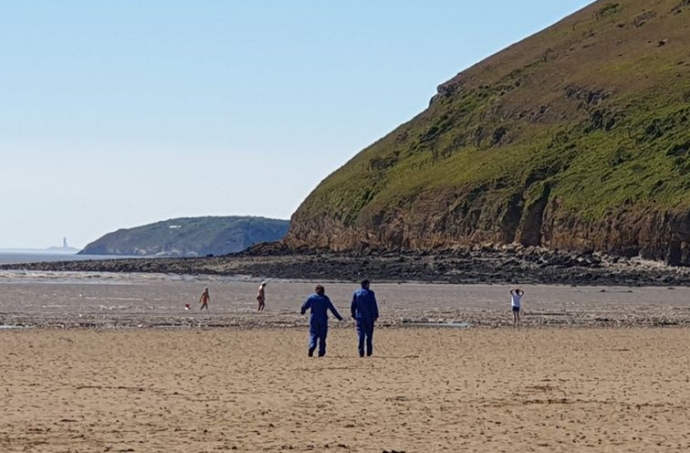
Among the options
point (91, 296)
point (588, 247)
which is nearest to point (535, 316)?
point (91, 296)

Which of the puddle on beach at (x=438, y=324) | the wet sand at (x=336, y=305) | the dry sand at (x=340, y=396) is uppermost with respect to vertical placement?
the wet sand at (x=336, y=305)

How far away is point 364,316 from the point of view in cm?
2486

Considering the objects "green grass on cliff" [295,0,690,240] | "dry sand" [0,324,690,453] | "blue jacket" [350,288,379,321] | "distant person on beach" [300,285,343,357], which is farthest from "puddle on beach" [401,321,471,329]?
"green grass on cliff" [295,0,690,240]

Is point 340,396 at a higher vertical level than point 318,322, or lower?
lower

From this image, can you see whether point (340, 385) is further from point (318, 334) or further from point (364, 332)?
point (364, 332)

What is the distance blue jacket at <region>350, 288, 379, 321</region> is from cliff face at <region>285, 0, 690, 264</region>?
60874mm

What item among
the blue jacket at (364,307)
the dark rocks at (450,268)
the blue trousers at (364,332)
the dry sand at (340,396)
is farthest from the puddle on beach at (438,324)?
the dark rocks at (450,268)

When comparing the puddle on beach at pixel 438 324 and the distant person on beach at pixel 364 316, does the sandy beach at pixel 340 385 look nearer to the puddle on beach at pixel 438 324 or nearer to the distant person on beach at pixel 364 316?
the puddle on beach at pixel 438 324

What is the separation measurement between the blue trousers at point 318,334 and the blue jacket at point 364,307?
0.70 m

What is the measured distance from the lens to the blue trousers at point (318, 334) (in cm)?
2455

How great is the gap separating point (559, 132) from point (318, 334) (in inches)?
3716

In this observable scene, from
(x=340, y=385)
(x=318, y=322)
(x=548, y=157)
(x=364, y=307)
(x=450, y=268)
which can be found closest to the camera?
(x=340, y=385)

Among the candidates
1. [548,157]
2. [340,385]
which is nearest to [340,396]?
[340,385]

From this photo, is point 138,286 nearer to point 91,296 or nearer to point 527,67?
point 91,296
